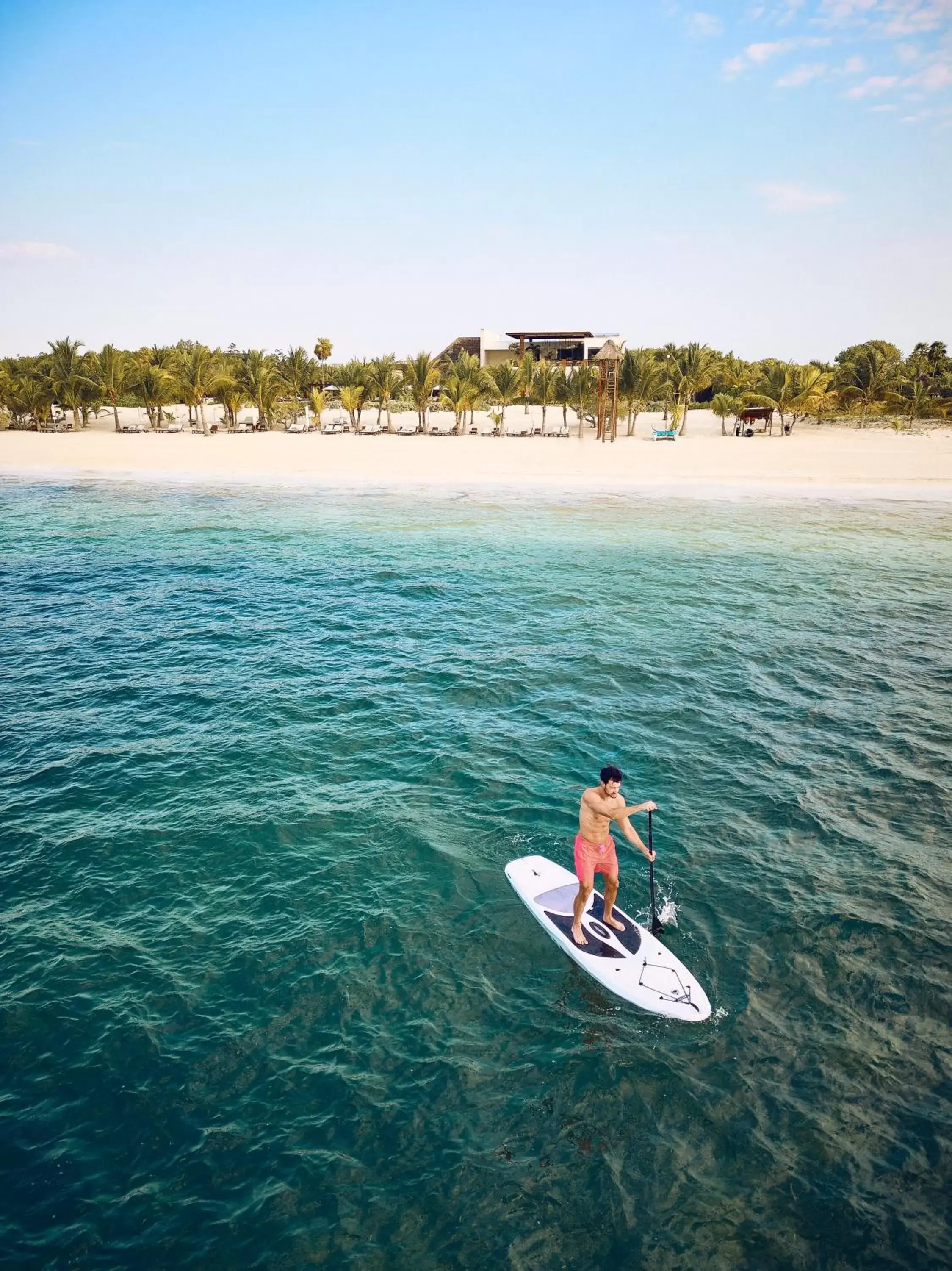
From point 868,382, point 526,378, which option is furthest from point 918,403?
point 526,378

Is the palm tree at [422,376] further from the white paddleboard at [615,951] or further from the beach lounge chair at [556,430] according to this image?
the white paddleboard at [615,951]

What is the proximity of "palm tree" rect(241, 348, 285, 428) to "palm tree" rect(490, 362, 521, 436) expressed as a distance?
21618mm

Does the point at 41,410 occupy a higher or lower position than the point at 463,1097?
higher

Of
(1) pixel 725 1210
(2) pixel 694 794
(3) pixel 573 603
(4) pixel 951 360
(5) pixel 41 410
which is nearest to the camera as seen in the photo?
(1) pixel 725 1210

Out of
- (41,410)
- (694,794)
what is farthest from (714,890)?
(41,410)

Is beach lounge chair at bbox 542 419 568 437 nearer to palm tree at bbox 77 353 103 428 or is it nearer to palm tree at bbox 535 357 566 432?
palm tree at bbox 535 357 566 432

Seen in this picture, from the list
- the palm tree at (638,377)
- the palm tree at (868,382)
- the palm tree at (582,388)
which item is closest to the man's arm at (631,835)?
the palm tree at (582,388)

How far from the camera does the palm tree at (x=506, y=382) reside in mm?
72875

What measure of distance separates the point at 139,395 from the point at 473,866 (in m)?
75.8

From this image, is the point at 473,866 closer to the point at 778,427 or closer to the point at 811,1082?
the point at 811,1082

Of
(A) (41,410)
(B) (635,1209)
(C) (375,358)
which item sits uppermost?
(C) (375,358)

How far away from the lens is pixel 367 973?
30.6 feet

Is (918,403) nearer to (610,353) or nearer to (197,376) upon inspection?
(610,353)

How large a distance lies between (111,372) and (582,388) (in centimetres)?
4458
